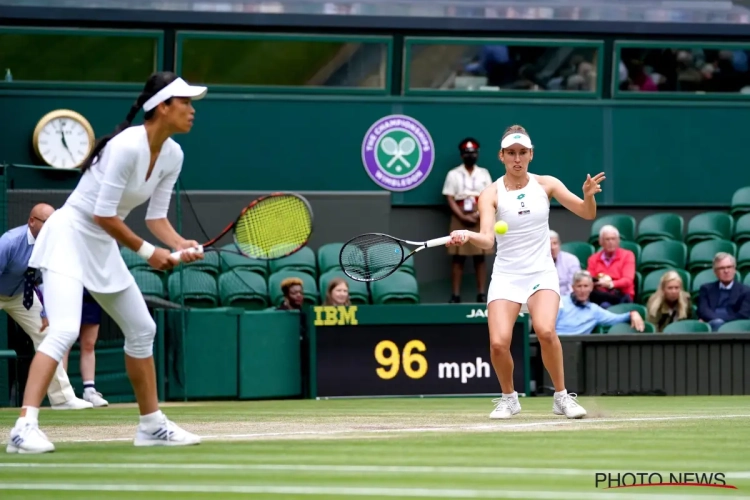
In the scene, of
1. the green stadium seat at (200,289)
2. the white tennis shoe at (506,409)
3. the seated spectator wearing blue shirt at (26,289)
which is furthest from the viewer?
the green stadium seat at (200,289)

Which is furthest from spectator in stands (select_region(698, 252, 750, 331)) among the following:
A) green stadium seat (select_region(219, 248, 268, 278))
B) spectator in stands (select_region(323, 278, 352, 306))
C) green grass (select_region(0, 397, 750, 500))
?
green stadium seat (select_region(219, 248, 268, 278))

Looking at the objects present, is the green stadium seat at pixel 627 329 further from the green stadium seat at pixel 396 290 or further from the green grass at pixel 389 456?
the green grass at pixel 389 456

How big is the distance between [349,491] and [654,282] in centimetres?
1079

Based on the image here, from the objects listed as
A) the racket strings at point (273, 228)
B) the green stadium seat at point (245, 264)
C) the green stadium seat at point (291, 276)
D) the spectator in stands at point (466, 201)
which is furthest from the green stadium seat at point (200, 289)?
the racket strings at point (273, 228)

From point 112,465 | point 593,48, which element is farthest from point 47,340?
point 593,48

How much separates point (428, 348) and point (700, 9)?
694cm

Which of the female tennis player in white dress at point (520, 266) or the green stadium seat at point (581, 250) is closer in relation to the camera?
the female tennis player in white dress at point (520, 266)

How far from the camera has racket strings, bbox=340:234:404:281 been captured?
9062 mm

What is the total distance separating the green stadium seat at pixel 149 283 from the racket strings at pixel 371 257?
517cm

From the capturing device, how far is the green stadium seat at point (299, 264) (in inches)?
611

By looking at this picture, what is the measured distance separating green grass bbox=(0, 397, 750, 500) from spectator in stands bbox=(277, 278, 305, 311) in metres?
4.00

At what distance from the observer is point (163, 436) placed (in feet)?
22.3

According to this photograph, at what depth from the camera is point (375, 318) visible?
44.4ft

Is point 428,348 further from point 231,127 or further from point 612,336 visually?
point 231,127
